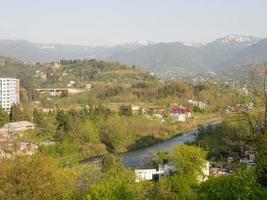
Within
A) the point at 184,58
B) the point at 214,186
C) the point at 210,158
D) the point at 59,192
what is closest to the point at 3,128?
the point at 210,158

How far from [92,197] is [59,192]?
33.0 inches

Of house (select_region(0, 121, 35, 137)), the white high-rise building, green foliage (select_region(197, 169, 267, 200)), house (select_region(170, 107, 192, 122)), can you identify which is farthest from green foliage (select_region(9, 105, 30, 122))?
green foliage (select_region(197, 169, 267, 200))

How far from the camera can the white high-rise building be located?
41.1m

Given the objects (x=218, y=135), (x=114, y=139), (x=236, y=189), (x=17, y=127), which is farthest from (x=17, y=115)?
(x=236, y=189)

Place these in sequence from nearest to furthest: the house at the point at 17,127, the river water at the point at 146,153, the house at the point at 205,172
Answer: the house at the point at 205,172 < the river water at the point at 146,153 < the house at the point at 17,127

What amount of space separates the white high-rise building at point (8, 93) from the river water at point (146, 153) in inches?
653

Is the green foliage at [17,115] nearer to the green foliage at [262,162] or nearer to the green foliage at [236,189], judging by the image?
the green foliage at [262,162]

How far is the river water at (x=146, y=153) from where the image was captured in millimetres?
20916

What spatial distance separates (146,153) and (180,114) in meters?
12.7

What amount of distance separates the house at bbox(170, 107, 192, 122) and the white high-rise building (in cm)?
1336

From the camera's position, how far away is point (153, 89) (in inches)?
1871

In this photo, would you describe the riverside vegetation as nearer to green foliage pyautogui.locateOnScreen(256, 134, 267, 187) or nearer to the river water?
green foliage pyautogui.locateOnScreen(256, 134, 267, 187)

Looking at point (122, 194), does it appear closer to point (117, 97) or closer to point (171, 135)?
point (171, 135)

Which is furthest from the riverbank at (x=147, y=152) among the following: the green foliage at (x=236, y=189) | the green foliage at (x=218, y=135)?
the green foliage at (x=236, y=189)
